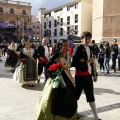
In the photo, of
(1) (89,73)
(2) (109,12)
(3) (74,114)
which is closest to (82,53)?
(1) (89,73)

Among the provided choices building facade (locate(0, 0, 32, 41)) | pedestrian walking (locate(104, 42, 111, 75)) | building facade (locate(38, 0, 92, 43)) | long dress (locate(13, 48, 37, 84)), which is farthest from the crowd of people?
building facade (locate(0, 0, 32, 41))

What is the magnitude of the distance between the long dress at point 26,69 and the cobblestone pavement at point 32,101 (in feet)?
0.89

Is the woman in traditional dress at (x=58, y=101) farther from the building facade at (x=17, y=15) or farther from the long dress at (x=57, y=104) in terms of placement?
the building facade at (x=17, y=15)

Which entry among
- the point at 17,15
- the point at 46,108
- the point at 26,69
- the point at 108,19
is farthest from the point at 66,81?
the point at 17,15

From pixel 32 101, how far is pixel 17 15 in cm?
5393

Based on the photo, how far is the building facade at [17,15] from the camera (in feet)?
183

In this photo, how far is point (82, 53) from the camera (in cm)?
415

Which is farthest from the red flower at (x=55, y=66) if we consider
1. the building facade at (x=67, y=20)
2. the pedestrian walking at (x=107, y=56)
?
the building facade at (x=67, y=20)

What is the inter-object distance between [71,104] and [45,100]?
419 mm

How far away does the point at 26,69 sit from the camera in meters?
7.45

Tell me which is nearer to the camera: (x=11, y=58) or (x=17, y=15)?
(x=11, y=58)

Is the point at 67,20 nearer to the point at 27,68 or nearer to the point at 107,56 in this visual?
the point at 107,56

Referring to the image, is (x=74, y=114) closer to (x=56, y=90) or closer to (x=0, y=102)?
(x=56, y=90)

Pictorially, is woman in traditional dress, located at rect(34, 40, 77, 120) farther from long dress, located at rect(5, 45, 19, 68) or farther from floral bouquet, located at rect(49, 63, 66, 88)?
long dress, located at rect(5, 45, 19, 68)
